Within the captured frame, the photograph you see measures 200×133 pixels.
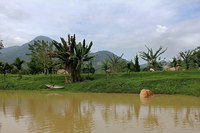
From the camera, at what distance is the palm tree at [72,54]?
2250 centimetres

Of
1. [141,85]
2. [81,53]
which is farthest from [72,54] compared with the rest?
[141,85]

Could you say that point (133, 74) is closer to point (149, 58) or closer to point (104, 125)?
point (149, 58)

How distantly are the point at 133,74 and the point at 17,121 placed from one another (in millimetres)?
19045

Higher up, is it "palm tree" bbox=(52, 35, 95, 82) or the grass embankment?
"palm tree" bbox=(52, 35, 95, 82)

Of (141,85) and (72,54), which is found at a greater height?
(72,54)

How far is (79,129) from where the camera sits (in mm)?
6062

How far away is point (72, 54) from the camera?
22719 mm

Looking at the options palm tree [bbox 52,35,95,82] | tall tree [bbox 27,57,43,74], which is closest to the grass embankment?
palm tree [bbox 52,35,95,82]

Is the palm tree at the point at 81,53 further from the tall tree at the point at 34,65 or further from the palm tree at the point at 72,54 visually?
the tall tree at the point at 34,65

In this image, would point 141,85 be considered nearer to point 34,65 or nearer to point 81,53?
point 81,53

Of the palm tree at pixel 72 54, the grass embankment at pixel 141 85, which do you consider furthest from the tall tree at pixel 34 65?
the palm tree at pixel 72 54

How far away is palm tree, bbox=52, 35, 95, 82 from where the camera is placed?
886 inches

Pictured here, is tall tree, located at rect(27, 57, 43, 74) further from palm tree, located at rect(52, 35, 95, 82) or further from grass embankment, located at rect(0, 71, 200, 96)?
palm tree, located at rect(52, 35, 95, 82)

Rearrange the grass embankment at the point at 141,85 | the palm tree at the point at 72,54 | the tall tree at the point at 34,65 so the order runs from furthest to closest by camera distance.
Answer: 1. the tall tree at the point at 34,65
2. the palm tree at the point at 72,54
3. the grass embankment at the point at 141,85
